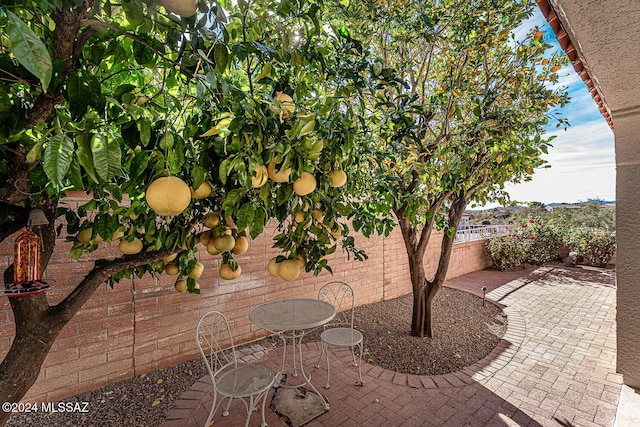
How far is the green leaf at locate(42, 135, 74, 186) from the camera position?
63 centimetres

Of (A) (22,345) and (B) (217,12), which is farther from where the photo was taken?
(A) (22,345)

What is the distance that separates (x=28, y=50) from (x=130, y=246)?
1.32 metres

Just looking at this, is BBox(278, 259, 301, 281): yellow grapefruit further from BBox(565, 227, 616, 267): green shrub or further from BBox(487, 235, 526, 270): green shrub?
BBox(565, 227, 616, 267): green shrub

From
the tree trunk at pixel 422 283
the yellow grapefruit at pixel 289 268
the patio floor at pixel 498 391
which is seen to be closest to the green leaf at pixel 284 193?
the yellow grapefruit at pixel 289 268

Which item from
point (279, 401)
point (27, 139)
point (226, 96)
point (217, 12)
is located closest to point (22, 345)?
point (27, 139)

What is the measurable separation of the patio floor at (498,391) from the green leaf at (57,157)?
2.71m

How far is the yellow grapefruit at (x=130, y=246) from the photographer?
5.38ft

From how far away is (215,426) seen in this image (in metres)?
2.52

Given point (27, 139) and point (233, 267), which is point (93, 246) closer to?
point (27, 139)

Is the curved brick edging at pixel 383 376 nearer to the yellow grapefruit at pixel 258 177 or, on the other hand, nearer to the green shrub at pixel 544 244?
the yellow grapefruit at pixel 258 177

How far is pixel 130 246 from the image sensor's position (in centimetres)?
165

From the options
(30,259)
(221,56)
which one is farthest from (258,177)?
(30,259)

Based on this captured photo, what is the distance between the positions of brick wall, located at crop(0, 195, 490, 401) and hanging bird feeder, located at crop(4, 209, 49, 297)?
4.45ft

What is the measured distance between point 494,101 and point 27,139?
12.8 feet
